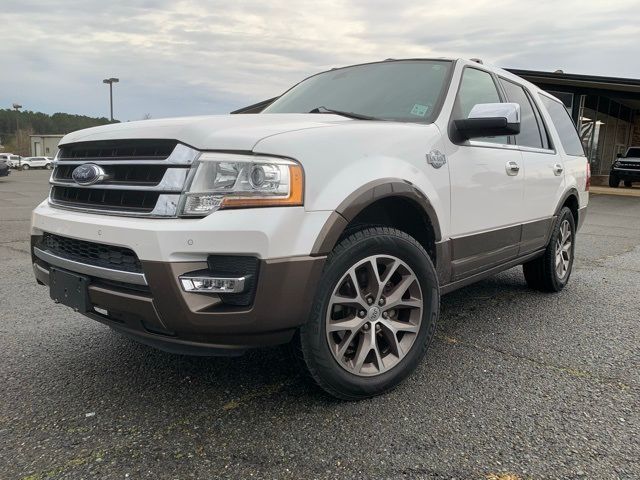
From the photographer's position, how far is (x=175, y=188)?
2.17m

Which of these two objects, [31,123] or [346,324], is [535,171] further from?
[31,123]

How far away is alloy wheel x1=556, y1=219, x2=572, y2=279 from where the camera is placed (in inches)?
192

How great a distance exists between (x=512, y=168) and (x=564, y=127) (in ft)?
5.95

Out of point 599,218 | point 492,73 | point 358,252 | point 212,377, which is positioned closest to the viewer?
point 358,252

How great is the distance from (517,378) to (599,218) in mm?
11513

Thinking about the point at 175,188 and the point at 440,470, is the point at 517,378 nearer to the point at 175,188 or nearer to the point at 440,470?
the point at 440,470

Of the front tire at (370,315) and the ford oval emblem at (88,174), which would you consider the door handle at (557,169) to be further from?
the ford oval emblem at (88,174)

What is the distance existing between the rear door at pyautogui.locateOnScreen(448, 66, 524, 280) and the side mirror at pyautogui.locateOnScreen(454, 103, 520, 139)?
102mm

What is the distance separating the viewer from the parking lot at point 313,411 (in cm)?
209

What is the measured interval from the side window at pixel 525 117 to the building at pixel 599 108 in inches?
560

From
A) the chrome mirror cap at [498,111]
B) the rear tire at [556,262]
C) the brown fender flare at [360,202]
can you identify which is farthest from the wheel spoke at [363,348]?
the rear tire at [556,262]

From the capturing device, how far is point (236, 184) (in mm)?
2148

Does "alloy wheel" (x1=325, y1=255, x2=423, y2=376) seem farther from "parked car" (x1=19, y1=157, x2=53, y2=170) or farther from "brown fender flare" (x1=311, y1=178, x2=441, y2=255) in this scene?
"parked car" (x1=19, y1=157, x2=53, y2=170)

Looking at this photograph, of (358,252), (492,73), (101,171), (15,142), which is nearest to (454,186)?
(358,252)
